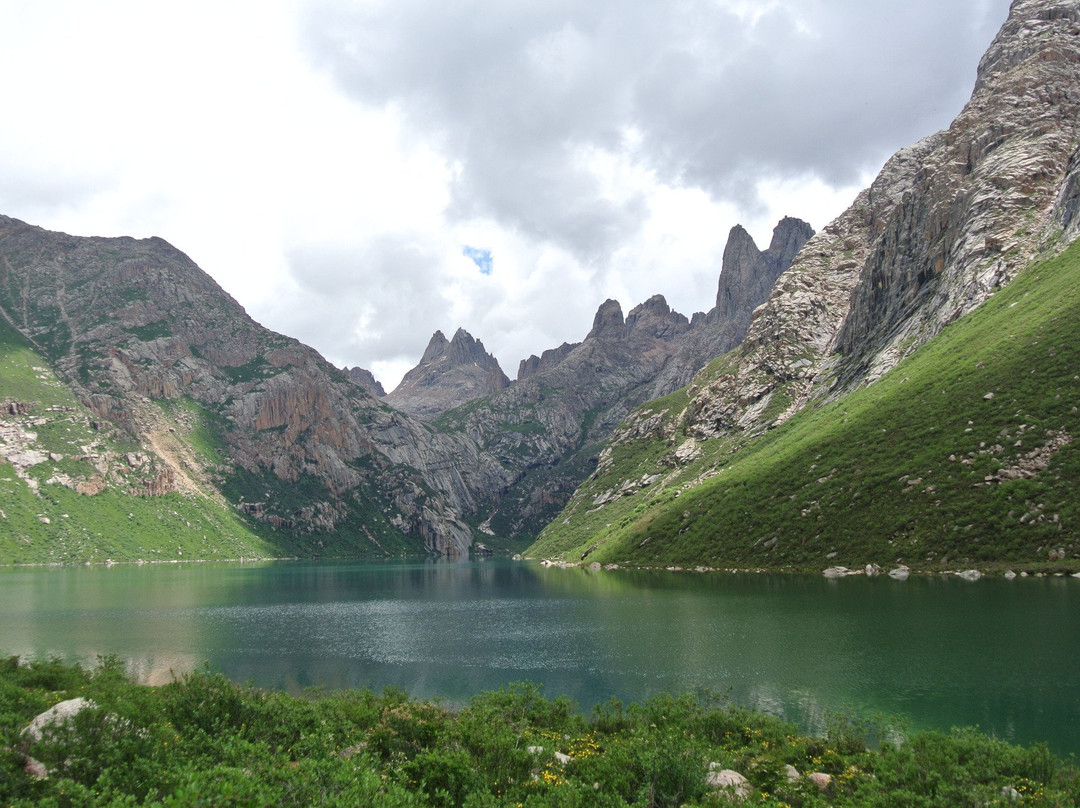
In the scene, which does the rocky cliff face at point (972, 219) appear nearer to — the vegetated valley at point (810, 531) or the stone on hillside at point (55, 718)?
the vegetated valley at point (810, 531)

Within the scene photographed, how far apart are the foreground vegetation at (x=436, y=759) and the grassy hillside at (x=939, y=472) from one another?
6312cm

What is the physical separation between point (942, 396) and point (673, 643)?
74.6 metres

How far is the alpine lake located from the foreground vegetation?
6024 millimetres

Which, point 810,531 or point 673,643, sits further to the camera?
point 810,531

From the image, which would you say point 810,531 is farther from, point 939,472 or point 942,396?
point 942,396

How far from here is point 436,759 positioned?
55.6 feet

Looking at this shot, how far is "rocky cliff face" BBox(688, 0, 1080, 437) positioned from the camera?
137 meters

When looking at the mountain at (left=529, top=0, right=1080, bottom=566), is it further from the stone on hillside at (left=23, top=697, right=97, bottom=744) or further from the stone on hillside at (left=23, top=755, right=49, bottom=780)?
the stone on hillside at (left=23, top=755, right=49, bottom=780)

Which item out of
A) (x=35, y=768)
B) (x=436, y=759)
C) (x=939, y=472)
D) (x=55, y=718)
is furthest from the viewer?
(x=939, y=472)

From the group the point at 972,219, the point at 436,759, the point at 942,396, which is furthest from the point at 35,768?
the point at 972,219

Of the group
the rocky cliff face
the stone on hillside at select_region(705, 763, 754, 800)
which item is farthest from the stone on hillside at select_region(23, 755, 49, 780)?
the rocky cliff face

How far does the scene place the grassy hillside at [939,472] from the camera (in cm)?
7450

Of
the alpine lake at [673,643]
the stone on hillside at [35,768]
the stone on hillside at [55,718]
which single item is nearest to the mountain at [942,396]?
the alpine lake at [673,643]

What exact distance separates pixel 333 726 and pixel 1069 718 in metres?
35.0
